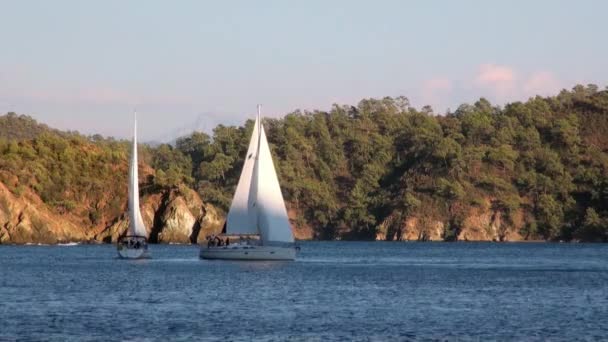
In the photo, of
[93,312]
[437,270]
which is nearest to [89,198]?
[437,270]

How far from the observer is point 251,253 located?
93938 mm

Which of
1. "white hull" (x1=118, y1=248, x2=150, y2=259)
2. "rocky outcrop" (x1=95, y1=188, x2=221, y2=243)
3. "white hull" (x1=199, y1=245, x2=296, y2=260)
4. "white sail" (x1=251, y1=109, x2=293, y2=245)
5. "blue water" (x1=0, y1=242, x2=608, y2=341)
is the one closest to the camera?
"blue water" (x1=0, y1=242, x2=608, y2=341)

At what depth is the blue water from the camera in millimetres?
46375

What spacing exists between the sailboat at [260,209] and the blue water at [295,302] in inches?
58.9

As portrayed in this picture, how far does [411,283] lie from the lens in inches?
3017

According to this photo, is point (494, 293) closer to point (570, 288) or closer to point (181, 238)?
point (570, 288)

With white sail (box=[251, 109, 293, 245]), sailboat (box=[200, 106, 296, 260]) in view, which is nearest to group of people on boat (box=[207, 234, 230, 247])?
sailboat (box=[200, 106, 296, 260])

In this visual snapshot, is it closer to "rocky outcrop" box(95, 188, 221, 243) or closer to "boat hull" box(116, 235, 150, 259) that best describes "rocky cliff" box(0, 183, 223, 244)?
"rocky outcrop" box(95, 188, 221, 243)

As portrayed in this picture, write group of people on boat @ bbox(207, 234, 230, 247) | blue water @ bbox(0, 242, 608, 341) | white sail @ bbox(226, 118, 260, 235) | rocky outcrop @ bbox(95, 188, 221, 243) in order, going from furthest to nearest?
rocky outcrop @ bbox(95, 188, 221, 243)
group of people on boat @ bbox(207, 234, 230, 247)
white sail @ bbox(226, 118, 260, 235)
blue water @ bbox(0, 242, 608, 341)

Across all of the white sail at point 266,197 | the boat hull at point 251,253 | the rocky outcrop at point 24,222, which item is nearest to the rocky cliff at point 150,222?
the rocky outcrop at point 24,222

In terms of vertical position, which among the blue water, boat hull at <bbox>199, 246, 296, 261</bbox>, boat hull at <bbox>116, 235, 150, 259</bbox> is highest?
boat hull at <bbox>116, 235, 150, 259</bbox>

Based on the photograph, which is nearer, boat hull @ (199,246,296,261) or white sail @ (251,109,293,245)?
white sail @ (251,109,293,245)

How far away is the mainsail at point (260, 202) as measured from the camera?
9106 centimetres

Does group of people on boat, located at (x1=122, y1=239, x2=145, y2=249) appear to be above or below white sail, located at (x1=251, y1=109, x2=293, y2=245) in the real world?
below
